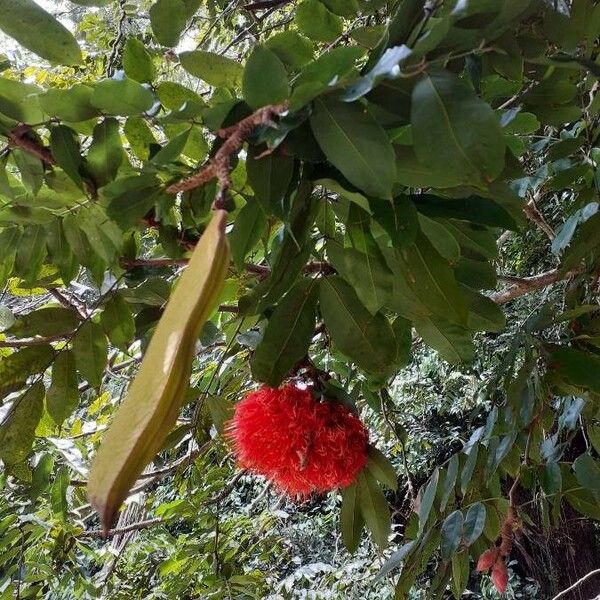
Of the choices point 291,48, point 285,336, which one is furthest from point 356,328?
point 291,48

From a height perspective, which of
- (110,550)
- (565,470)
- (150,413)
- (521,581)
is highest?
(150,413)

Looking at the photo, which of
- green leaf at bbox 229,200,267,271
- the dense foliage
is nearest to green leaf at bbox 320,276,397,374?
the dense foliage

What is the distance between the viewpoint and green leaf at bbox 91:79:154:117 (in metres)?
0.51

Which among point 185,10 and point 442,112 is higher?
point 185,10

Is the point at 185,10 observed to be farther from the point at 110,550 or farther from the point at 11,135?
the point at 110,550

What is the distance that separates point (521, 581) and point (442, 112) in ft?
9.98

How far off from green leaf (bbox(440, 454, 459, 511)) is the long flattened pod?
0.72 meters

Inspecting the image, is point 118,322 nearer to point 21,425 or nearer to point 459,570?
point 21,425

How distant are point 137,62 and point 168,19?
0.15 feet

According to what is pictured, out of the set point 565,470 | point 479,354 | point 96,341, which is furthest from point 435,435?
point 96,341

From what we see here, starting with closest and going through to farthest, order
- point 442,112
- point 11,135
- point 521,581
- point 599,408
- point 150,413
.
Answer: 1. point 150,413
2. point 442,112
3. point 11,135
4. point 599,408
5. point 521,581

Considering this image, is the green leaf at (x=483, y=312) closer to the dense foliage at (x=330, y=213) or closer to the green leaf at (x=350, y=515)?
the dense foliage at (x=330, y=213)

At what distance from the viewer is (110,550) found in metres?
1.69

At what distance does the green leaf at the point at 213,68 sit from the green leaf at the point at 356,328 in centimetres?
22
